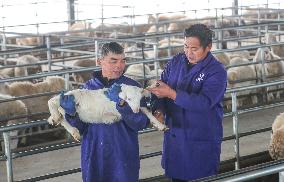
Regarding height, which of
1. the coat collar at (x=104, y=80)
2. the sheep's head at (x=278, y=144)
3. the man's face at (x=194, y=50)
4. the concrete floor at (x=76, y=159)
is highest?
the man's face at (x=194, y=50)

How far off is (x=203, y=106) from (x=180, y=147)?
0.44 m

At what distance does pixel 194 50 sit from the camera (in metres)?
3.93

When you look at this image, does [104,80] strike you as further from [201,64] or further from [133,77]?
[133,77]

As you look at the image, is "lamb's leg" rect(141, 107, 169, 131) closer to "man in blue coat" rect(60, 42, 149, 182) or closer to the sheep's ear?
"man in blue coat" rect(60, 42, 149, 182)

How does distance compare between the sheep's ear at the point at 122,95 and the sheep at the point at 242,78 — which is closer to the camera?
the sheep's ear at the point at 122,95

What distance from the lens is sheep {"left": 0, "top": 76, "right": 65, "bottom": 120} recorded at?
360 inches

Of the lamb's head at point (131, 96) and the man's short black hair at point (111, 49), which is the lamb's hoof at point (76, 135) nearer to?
the lamb's head at point (131, 96)

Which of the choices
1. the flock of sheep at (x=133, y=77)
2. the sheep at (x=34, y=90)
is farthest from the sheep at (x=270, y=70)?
the sheep at (x=34, y=90)

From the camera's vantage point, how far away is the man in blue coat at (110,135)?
376cm

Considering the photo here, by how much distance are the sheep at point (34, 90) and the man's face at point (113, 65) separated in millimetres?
5078

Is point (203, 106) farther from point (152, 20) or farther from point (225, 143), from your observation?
point (152, 20)

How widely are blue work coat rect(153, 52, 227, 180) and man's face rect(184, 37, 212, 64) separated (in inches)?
1.9

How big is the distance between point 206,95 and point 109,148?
2.50 feet

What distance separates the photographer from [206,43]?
12.9 feet
